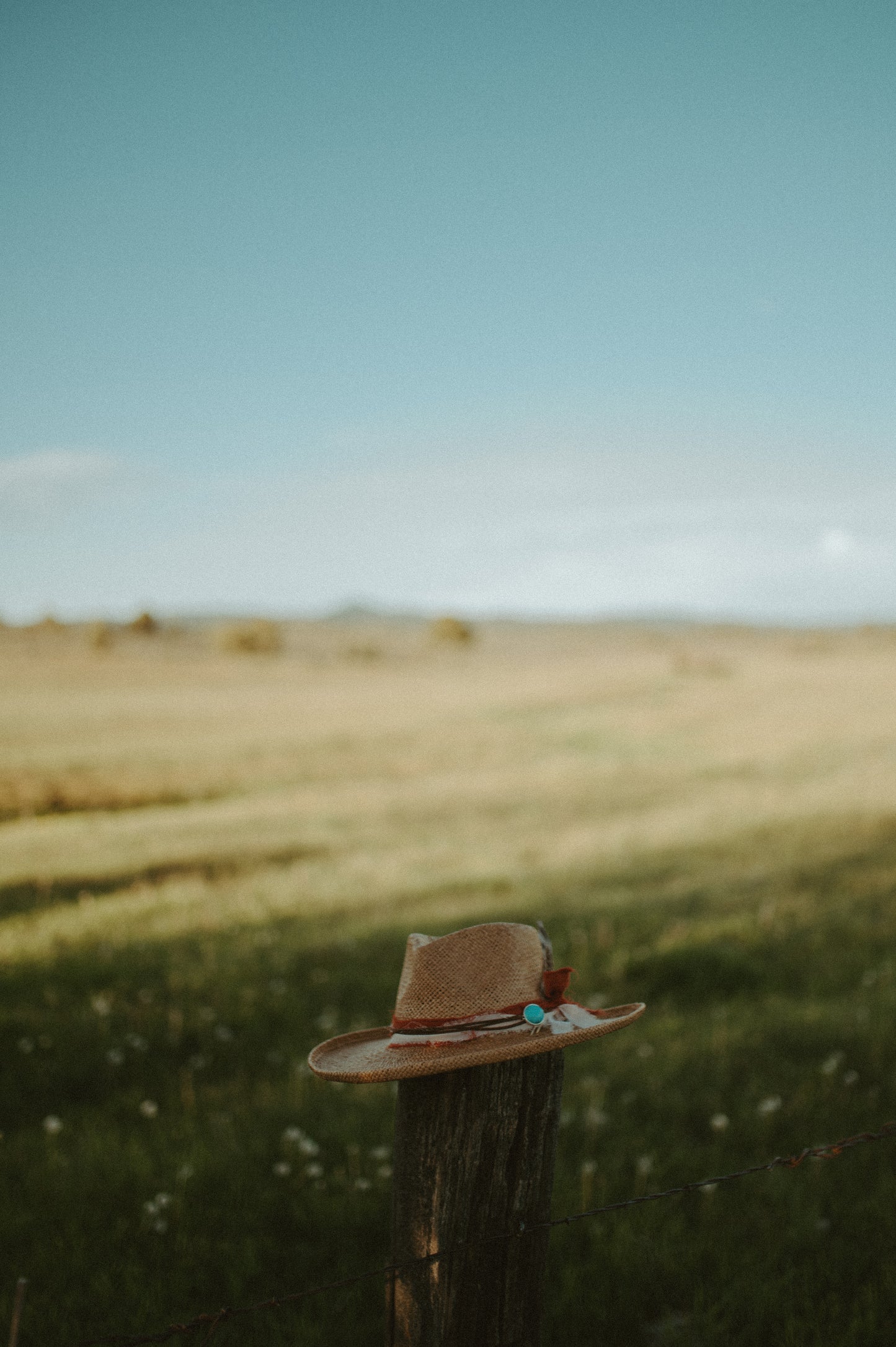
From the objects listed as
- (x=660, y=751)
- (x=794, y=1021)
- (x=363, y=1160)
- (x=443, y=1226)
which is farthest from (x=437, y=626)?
(x=443, y=1226)

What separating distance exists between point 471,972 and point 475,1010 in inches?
4.1

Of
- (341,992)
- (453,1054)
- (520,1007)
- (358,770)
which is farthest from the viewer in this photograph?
(358,770)

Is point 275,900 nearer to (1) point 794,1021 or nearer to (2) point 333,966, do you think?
(2) point 333,966

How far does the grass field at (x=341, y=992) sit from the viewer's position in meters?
3.53

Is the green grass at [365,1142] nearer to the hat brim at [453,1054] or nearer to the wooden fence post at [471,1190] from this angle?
the wooden fence post at [471,1190]

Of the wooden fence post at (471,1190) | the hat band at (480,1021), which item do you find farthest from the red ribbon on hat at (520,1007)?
the wooden fence post at (471,1190)

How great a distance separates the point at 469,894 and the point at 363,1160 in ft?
19.9

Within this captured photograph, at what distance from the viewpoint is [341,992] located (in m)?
6.95

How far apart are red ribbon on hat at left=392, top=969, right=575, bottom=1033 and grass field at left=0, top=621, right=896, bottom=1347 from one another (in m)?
1.75

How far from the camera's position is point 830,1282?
11.4 ft

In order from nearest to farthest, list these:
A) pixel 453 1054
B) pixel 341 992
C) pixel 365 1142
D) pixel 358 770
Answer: pixel 453 1054, pixel 365 1142, pixel 341 992, pixel 358 770

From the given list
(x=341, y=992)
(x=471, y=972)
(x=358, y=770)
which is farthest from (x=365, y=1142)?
(x=358, y=770)

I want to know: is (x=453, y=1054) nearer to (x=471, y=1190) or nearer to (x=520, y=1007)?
(x=520, y=1007)

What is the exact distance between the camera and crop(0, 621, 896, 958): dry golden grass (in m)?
11.3
